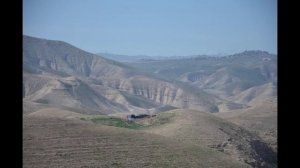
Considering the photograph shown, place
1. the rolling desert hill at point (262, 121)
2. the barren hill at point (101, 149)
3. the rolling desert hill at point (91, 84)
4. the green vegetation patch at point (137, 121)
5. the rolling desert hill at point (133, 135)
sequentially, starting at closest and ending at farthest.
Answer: the barren hill at point (101, 149), the rolling desert hill at point (133, 135), the green vegetation patch at point (137, 121), the rolling desert hill at point (262, 121), the rolling desert hill at point (91, 84)

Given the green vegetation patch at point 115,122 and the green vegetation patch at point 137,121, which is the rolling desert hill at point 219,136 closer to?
the green vegetation patch at point 137,121

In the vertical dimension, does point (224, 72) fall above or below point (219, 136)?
above

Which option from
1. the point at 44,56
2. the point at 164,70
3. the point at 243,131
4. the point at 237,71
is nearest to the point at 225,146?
the point at 243,131

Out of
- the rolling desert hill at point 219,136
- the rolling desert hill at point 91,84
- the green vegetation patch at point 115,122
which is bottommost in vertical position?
the rolling desert hill at point 219,136

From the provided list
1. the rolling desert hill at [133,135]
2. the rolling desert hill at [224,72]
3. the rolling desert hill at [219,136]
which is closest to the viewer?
the rolling desert hill at [133,135]

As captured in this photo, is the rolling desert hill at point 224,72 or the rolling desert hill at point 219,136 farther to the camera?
the rolling desert hill at point 224,72

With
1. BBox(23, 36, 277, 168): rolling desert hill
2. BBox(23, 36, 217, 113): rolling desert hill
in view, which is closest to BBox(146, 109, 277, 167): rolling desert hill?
BBox(23, 36, 277, 168): rolling desert hill

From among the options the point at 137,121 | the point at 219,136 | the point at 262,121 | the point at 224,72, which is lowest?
the point at 219,136

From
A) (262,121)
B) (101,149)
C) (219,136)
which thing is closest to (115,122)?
(219,136)

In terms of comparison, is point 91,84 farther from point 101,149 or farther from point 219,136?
point 101,149

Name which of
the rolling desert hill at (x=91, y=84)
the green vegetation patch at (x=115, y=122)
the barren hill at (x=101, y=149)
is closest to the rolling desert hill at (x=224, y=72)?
the rolling desert hill at (x=91, y=84)

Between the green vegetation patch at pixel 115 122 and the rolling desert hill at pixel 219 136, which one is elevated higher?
the green vegetation patch at pixel 115 122
